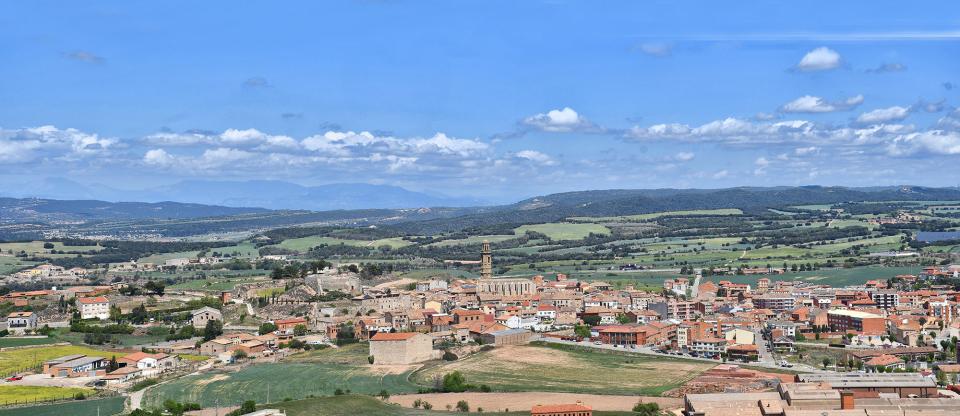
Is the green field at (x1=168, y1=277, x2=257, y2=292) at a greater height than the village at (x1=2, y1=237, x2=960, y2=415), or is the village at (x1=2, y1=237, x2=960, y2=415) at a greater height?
the green field at (x1=168, y1=277, x2=257, y2=292)

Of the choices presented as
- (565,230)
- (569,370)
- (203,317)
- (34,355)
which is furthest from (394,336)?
(565,230)

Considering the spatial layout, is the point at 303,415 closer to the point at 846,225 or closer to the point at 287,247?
the point at 287,247

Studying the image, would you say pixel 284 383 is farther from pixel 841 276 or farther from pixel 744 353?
pixel 841 276

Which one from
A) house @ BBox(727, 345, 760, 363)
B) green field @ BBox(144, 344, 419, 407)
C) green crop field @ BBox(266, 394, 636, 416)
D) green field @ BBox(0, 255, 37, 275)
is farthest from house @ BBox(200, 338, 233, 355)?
green field @ BBox(0, 255, 37, 275)

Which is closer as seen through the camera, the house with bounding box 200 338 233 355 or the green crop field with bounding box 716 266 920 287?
the house with bounding box 200 338 233 355

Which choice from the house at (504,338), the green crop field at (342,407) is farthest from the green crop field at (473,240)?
the green crop field at (342,407)

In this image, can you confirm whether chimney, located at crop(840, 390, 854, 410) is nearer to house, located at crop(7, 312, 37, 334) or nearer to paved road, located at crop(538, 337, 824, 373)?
paved road, located at crop(538, 337, 824, 373)

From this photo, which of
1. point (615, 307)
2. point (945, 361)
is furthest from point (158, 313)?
point (945, 361)

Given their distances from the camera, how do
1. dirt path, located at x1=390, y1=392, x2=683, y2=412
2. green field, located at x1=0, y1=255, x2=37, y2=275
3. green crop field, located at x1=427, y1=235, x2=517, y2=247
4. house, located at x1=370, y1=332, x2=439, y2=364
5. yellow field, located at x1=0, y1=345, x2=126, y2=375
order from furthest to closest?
green crop field, located at x1=427, y1=235, x2=517, y2=247 < green field, located at x1=0, y1=255, x2=37, y2=275 < house, located at x1=370, y1=332, x2=439, y2=364 < yellow field, located at x1=0, y1=345, x2=126, y2=375 < dirt path, located at x1=390, y1=392, x2=683, y2=412
